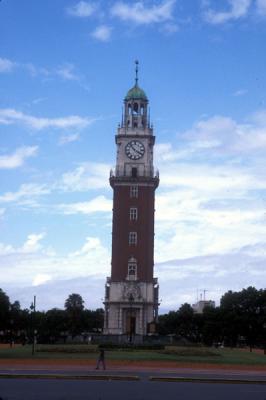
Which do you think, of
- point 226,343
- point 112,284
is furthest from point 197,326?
point 112,284

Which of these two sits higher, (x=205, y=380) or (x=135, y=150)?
(x=135, y=150)

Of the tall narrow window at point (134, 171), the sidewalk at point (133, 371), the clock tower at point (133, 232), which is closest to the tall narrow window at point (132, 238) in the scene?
the clock tower at point (133, 232)

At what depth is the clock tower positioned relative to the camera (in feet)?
299

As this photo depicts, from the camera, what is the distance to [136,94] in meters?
101

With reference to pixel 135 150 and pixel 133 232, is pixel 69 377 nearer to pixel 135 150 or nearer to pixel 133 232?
pixel 133 232

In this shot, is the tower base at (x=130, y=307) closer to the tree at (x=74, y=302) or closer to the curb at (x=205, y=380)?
the tree at (x=74, y=302)

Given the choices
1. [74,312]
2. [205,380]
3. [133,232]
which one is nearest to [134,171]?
[133,232]

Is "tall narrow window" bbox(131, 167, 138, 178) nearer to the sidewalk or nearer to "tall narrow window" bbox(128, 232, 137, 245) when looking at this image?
"tall narrow window" bbox(128, 232, 137, 245)

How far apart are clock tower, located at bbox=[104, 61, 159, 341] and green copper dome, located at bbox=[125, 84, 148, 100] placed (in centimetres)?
18

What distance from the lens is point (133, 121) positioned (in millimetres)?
100125

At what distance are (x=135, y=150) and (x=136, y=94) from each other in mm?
9975

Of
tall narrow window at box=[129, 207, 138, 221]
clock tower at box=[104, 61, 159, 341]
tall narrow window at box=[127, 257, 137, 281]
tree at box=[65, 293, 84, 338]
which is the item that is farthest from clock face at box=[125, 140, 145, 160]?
tree at box=[65, 293, 84, 338]

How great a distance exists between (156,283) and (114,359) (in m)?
43.6

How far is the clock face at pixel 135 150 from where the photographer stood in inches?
3831
